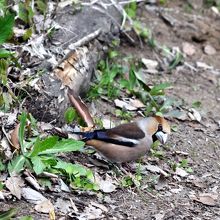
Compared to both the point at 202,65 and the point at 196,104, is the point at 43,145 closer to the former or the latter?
the point at 196,104

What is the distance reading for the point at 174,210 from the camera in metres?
5.47

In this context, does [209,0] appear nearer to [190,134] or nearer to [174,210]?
[190,134]

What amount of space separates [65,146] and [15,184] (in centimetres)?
49

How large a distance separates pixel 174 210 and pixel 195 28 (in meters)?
4.12

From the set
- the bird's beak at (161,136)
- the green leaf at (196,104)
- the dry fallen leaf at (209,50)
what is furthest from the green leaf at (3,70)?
the dry fallen leaf at (209,50)

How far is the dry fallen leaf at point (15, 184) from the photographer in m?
5.05

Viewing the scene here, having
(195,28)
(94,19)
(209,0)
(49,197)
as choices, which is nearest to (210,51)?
(195,28)

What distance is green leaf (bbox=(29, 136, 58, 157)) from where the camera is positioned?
5172 millimetres

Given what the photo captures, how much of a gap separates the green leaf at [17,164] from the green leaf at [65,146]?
6.3 inches

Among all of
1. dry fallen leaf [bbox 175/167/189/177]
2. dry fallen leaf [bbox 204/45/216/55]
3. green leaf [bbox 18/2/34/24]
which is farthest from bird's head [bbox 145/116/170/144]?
dry fallen leaf [bbox 204/45/216/55]

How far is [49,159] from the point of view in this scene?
523 centimetres

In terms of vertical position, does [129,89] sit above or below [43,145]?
below

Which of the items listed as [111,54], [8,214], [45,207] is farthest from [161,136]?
[8,214]

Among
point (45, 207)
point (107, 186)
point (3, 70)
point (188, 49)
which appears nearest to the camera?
point (45, 207)
